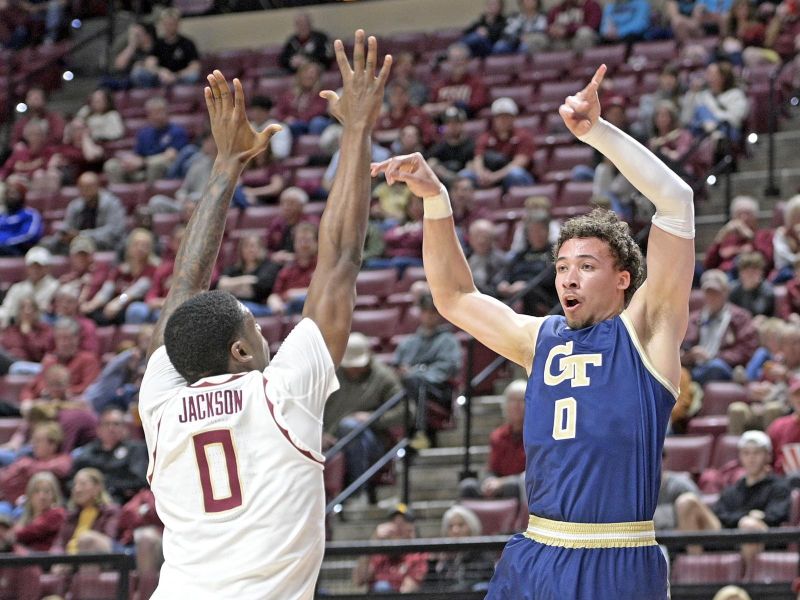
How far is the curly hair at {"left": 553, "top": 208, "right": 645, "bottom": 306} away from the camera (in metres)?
4.47

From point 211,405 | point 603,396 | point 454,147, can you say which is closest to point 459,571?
point 603,396

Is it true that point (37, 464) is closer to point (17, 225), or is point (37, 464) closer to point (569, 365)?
point (17, 225)

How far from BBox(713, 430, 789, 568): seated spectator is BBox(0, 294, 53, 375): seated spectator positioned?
6697 mm

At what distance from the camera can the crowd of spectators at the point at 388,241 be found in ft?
31.7

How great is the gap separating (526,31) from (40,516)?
25.9 ft

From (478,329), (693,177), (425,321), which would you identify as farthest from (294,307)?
(478,329)

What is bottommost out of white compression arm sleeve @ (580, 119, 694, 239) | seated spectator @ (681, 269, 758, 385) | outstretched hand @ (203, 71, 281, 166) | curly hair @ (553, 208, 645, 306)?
seated spectator @ (681, 269, 758, 385)

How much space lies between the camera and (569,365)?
4395mm

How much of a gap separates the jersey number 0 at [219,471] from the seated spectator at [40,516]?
6486 millimetres

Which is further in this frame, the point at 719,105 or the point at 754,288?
the point at 719,105

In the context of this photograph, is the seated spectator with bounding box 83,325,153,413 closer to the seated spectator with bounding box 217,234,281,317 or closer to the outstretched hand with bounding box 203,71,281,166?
the seated spectator with bounding box 217,234,281,317

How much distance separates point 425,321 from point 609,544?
262 inches

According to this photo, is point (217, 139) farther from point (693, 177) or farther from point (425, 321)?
point (693, 177)

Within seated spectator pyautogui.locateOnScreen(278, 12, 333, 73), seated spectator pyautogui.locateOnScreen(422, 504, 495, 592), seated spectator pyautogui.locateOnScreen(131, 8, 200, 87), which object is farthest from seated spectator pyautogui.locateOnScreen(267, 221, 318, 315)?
seated spectator pyautogui.locateOnScreen(131, 8, 200, 87)
